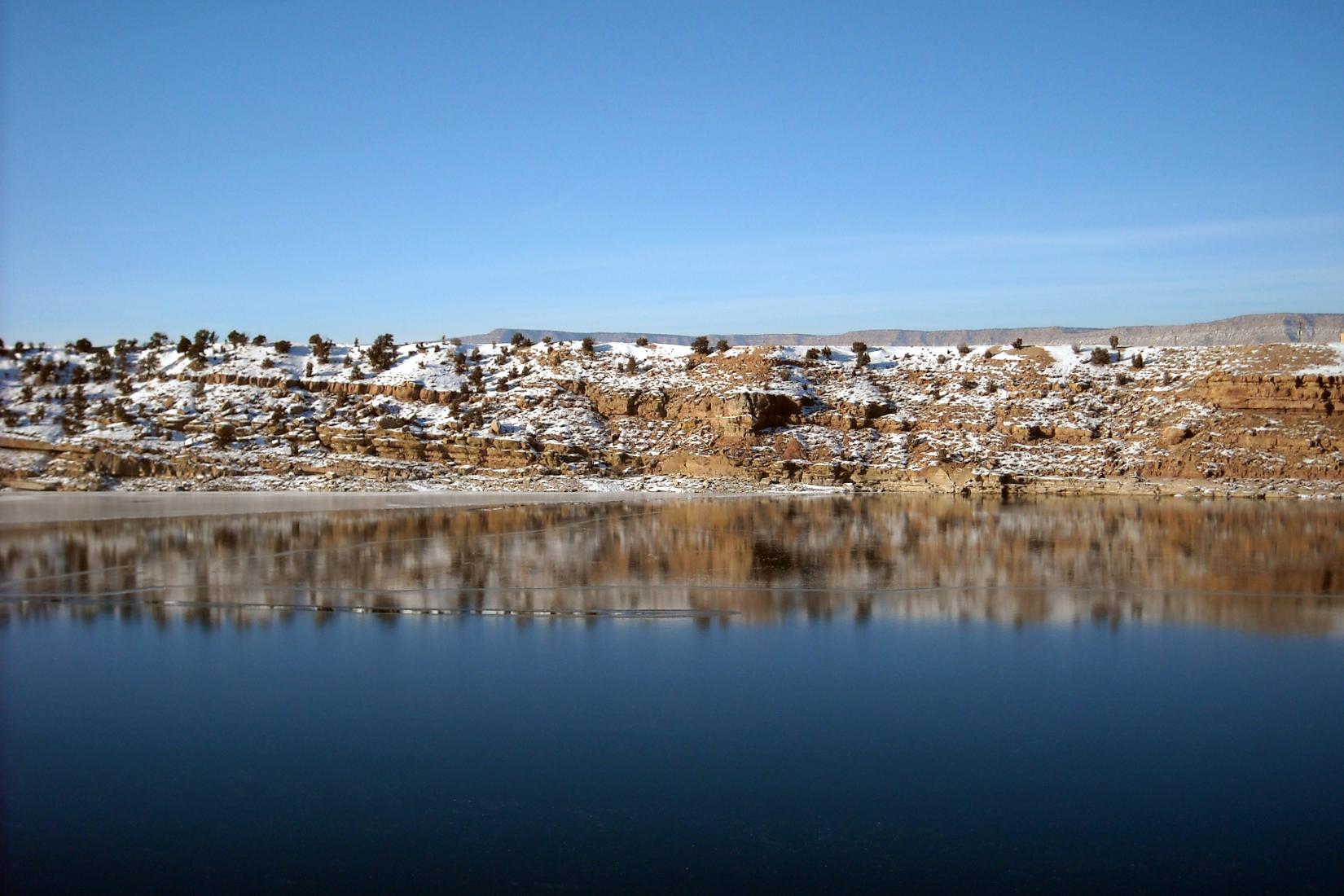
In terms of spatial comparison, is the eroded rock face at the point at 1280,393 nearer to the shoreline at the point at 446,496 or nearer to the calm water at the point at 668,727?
the shoreline at the point at 446,496

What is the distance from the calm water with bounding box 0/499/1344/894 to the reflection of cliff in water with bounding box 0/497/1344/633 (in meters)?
0.14

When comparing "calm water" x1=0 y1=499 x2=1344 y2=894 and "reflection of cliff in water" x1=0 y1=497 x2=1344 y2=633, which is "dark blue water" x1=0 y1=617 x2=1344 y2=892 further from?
"reflection of cliff in water" x1=0 y1=497 x2=1344 y2=633

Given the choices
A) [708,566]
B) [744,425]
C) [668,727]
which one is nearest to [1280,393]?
[744,425]

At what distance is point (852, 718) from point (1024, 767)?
1.54 m

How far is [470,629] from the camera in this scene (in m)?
12.7

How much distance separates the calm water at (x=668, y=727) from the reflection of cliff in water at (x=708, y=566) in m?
0.14

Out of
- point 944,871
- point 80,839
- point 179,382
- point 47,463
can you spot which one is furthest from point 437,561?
point 179,382

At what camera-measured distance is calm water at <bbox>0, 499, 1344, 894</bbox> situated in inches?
260

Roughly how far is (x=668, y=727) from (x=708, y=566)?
30.2 ft

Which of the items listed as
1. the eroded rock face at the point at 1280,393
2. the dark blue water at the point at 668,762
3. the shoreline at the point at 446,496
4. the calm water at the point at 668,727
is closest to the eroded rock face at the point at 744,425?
the eroded rock face at the point at 1280,393

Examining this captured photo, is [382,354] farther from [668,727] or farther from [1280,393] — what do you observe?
[668,727]

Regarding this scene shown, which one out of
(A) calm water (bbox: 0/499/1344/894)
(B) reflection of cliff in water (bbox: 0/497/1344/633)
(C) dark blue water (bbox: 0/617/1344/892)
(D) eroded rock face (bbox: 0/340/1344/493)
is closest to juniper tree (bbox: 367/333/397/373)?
(D) eroded rock face (bbox: 0/340/1344/493)

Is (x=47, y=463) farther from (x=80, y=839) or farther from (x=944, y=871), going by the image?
(x=944, y=871)

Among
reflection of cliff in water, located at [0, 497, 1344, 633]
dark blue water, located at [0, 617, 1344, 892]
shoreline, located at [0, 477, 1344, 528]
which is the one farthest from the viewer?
shoreline, located at [0, 477, 1344, 528]
